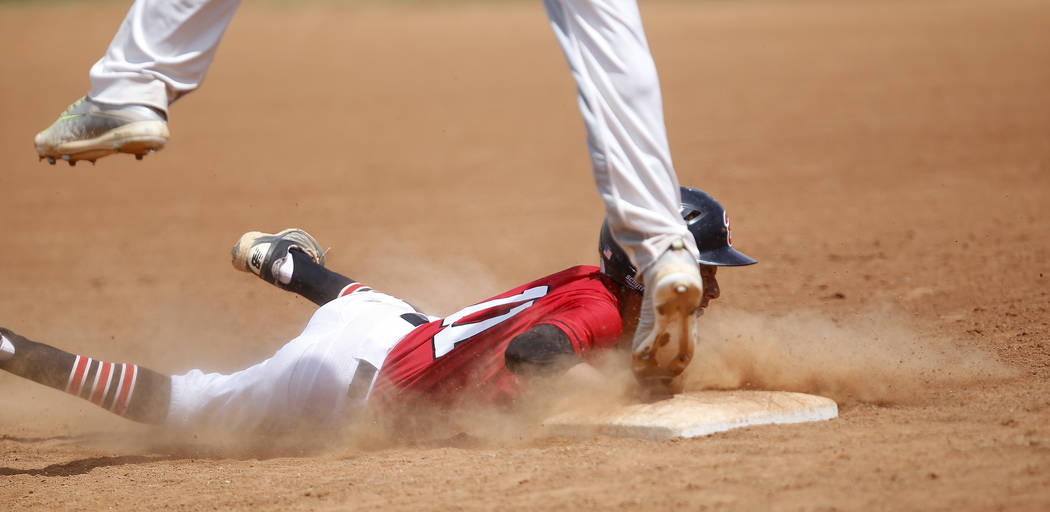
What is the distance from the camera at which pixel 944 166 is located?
31.2 ft

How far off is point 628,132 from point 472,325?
3.68ft

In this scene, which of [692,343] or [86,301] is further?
[86,301]

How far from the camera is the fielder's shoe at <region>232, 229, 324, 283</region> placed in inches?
173

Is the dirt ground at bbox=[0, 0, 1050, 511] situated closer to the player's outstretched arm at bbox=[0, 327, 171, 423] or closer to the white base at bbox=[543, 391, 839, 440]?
the white base at bbox=[543, 391, 839, 440]

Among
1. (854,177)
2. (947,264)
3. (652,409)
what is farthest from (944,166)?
(652,409)

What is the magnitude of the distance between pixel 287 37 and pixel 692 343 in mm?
20599

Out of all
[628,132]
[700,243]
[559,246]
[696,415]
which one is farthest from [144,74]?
[559,246]

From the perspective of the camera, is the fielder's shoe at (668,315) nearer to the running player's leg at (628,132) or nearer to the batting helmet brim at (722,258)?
the running player's leg at (628,132)

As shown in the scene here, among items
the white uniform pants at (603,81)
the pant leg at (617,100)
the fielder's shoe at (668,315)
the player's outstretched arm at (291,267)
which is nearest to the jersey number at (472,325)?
the fielder's shoe at (668,315)

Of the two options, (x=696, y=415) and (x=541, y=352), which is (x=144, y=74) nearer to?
(x=541, y=352)

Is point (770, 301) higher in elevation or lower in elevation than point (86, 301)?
lower

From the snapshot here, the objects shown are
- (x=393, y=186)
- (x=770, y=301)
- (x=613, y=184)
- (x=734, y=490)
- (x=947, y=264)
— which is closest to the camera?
(x=734, y=490)

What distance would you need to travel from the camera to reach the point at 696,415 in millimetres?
3480

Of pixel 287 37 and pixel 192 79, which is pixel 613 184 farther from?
pixel 287 37
